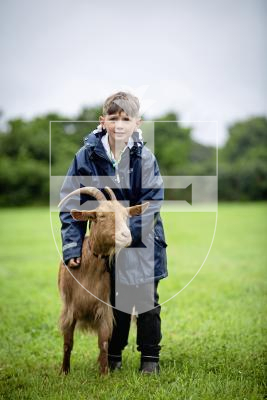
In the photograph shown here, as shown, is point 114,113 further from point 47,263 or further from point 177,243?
point 177,243

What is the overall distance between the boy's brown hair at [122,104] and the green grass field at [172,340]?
1304 millimetres

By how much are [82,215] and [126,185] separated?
1.78 feet

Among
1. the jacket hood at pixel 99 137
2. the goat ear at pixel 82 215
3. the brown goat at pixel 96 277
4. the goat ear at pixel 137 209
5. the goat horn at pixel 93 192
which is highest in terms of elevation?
the jacket hood at pixel 99 137

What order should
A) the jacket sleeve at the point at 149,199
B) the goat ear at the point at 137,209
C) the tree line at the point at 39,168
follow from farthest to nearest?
the tree line at the point at 39,168 → the jacket sleeve at the point at 149,199 → the goat ear at the point at 137,209

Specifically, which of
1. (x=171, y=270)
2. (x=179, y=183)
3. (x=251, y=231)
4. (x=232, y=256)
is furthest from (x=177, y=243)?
(x=179, y=183)

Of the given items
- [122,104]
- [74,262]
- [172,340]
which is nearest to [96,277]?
[74,262]

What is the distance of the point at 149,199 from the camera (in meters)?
4.70

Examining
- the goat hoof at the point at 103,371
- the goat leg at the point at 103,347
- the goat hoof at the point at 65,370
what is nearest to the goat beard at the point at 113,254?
the goat leg at the point at 103,347

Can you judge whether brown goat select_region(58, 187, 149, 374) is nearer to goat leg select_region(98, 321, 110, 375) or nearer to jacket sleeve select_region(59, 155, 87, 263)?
goat leg select_region(98, 321, 110, 375)

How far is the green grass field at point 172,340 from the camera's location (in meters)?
4.55

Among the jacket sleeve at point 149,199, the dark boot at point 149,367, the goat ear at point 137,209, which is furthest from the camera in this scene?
the dark boot at point 149,367

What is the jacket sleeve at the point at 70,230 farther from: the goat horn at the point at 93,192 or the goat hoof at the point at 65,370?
the goat hoof at the point at 65,370

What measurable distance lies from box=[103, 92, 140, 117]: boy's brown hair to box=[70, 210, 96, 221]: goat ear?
3.01 feet

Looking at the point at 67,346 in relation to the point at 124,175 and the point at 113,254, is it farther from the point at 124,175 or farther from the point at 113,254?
the point at 124,175
